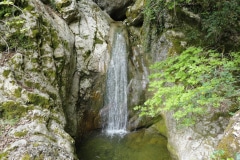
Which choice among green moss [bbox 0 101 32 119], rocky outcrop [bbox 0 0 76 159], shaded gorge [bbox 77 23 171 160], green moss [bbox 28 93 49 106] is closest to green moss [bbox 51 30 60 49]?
rocky outcrop [bbox 0 0 76 159]

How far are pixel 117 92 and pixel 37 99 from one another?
456 centimetres

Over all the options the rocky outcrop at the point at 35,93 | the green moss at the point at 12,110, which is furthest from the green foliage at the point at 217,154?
the green moss at the point at 12,110

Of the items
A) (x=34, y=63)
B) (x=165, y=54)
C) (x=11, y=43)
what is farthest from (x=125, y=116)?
(x=11, y=43)

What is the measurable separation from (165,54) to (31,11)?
4879mm

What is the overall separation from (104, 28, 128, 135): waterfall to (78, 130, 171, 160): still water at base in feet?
2.52

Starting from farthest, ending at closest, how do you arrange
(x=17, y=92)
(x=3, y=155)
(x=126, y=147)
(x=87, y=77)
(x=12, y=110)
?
(x=87, y=77)
(x=126, y=147)
(x=17, y=92)
(x=12, y=110)
(x=3, y=155)

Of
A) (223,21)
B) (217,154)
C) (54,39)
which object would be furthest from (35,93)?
(223,21)

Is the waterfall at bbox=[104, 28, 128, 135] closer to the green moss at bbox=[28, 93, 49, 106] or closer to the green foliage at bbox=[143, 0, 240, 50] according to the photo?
the green foliage at bbox=[143, 0, 240, 50]

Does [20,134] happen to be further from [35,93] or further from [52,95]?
[52,95]

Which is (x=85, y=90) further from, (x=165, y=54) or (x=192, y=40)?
(x=192, y=40)

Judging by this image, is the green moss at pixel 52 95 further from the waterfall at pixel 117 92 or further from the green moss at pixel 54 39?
the waterfall at pixel 117 92

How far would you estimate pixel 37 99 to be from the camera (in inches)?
189

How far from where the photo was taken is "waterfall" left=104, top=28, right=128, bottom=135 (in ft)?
28.0

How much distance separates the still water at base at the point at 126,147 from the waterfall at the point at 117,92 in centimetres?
77
